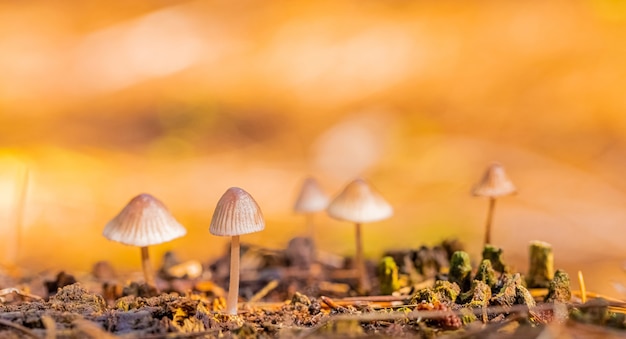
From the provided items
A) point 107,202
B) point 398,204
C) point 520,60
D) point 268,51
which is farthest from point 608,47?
point 107,202

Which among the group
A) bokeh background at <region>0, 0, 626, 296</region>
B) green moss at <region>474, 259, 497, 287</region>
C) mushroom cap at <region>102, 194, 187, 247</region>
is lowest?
green moss at <region>474, 259, 497, 287</region>

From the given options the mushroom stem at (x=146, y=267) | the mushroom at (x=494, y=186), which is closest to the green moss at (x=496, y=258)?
the mushroom at (x=494, y=186)

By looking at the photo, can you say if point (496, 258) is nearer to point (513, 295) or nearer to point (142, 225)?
point (513, 295)

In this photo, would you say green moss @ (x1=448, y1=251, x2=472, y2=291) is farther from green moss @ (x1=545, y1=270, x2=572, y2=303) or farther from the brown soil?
green moss @ (x1=545, y1=270, x2=572, y2=303)

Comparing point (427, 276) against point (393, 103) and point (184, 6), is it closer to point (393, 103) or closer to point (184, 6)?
point (393, 103)

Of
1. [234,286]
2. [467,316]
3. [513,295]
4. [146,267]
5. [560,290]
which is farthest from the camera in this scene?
[146,267]

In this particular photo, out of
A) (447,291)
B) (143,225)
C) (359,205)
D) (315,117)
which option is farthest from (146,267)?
(315,117)

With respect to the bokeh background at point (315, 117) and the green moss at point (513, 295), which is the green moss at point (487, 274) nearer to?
the green moss at point (513, 295)

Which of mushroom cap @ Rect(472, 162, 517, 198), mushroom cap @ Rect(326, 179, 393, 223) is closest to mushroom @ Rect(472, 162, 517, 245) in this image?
mushroom cap @ Rect(472, 162, 517, 198)
